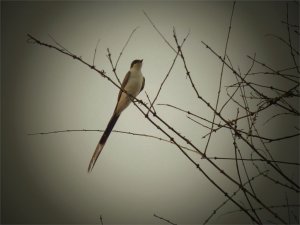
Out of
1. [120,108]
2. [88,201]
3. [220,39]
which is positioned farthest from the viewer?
[220,39]

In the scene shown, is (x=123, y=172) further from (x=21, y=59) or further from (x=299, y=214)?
(x=299, y=214)

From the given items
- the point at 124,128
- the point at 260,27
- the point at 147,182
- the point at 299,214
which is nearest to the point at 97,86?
the point at 124,128

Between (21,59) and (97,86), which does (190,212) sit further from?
(21,59)

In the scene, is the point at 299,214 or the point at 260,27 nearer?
the point at 299,214

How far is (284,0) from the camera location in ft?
6.08

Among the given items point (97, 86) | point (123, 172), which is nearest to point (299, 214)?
point (123, 172)

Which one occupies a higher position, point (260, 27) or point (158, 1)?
point (158, 1)

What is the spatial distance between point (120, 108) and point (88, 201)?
25.9 inches

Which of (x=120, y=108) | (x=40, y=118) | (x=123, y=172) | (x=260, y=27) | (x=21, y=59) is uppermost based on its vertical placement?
(x=260, y=27)

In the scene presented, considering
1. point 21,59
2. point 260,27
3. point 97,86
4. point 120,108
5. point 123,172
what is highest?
point 260,27

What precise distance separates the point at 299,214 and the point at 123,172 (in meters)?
1.07

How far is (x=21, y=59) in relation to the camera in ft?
6.07

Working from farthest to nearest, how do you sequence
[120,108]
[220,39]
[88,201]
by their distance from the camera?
[220,39] → [88,201] → [120,108]

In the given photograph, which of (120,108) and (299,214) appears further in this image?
(299,214)
